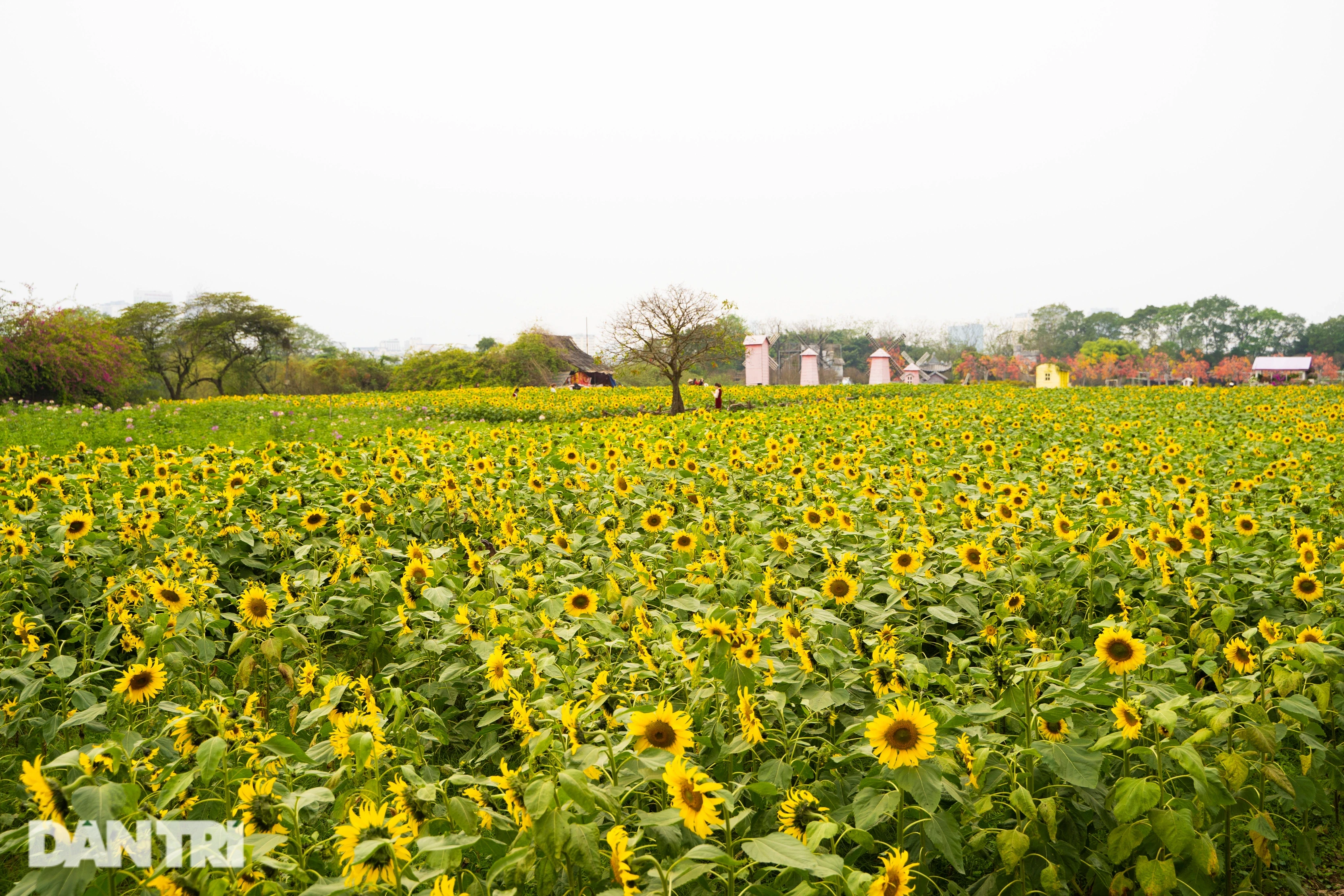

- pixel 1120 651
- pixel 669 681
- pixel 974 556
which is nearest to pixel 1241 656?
pixel 1120 651

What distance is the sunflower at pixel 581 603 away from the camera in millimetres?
2740

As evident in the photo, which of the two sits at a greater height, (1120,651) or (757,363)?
(757,363)

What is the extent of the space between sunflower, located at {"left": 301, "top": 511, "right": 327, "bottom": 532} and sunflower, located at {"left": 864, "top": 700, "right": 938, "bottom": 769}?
342 cm

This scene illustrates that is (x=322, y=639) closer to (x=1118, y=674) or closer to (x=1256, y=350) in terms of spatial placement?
(x=1118, y=674)

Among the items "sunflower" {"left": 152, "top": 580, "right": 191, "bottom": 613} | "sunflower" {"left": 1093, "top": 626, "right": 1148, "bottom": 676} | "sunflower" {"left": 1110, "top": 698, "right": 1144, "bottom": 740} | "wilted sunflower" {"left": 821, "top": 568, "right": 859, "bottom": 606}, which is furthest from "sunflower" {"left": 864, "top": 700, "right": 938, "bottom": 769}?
"sunflower" {"left": 152, "top": 580, "right": 191, "bottom": 613}

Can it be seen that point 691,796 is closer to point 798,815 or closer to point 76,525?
point 798,815

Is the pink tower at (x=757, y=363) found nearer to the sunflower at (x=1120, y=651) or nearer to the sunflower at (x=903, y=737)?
the sunflower at (x=1120, y=651)

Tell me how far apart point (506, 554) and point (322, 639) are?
949 millimetres

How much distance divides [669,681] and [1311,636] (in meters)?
2.21

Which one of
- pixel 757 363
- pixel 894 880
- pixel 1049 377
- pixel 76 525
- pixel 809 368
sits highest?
pixel 757 363

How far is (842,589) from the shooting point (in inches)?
108

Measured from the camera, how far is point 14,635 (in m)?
3.27

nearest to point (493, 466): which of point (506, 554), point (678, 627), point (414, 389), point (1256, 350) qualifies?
point (506, 554)

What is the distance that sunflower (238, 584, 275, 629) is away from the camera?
2775 millimetres
